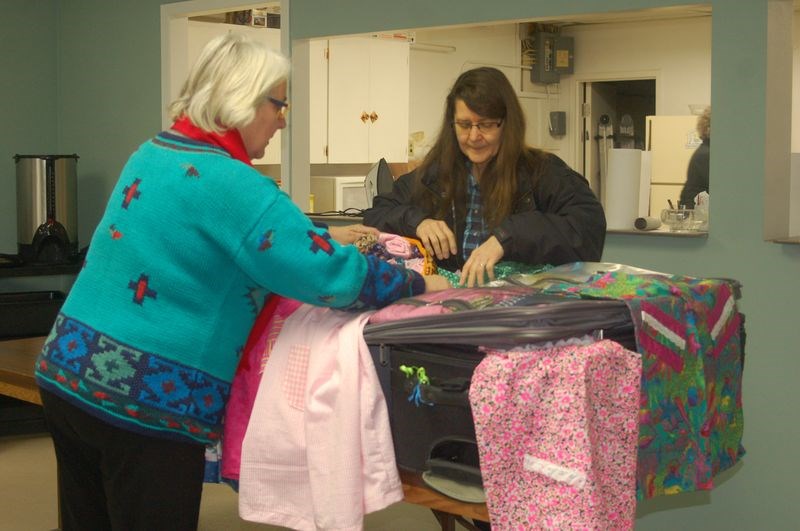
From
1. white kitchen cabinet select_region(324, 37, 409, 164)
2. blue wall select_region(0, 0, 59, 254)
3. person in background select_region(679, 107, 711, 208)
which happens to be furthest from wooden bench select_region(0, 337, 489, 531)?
white kitchen cabinet select_region(324, 37, 409, 164)

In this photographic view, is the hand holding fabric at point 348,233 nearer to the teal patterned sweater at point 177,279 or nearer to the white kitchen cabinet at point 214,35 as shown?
the teal patterned sweater at point 177,279

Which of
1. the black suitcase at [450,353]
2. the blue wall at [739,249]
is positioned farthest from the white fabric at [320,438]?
the blue wall at [739,249]

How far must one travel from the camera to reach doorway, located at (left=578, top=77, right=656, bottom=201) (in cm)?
881

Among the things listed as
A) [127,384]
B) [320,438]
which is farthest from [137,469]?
[320,438]

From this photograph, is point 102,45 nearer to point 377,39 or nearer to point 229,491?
point 377,39

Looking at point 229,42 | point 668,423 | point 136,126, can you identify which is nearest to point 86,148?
point 136,126

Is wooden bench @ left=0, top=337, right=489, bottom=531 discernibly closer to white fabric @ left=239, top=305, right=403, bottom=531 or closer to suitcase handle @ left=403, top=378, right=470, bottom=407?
white fabric @ left=239, top=305, right=403, bottom=531

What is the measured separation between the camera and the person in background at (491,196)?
2230 millimetres

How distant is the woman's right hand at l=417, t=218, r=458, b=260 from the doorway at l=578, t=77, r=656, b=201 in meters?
6.51

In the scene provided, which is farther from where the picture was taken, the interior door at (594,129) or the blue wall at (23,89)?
the interior door at (594,129)

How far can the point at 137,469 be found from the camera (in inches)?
69.7

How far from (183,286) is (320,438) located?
342 millimetres

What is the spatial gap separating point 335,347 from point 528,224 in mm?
617

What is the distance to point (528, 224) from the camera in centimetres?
220
